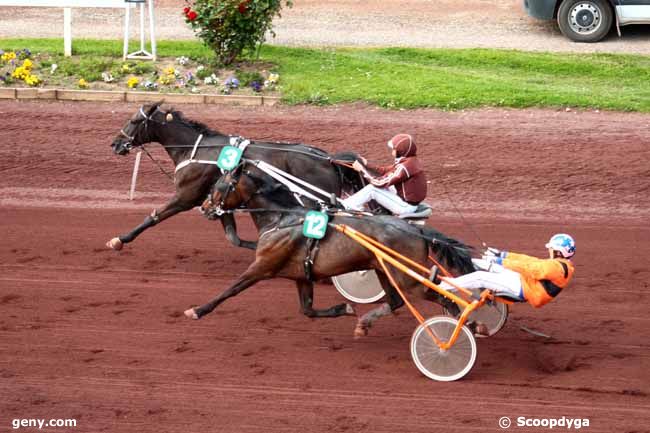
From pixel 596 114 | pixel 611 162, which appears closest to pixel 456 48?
pixel 596 114

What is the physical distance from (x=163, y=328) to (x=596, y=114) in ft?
27.9

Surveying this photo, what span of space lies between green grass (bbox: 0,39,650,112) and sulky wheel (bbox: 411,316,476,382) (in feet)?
26.0

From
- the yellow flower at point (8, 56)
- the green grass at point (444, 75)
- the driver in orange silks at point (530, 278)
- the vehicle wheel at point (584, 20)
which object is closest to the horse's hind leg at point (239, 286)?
the driver in orange silks at point (530, 278)

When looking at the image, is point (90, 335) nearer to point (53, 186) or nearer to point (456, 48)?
point (53, 186)

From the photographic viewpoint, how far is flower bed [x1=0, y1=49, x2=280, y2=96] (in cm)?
1617

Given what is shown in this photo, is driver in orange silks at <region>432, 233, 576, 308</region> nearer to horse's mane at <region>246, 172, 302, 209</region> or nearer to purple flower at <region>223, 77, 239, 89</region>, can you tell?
horse's mane at <region>246, 172, 302, 209</region>

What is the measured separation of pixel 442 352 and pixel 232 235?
285 cm

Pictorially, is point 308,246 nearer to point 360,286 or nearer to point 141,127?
point 360,286

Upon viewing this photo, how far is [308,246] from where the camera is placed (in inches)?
333

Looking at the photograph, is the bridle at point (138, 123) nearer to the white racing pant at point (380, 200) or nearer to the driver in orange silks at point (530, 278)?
the white racing pant at point (380, 200)

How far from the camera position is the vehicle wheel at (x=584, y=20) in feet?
59.5

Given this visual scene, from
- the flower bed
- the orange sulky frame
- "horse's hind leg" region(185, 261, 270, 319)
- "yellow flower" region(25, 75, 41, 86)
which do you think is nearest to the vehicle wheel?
the flower bed

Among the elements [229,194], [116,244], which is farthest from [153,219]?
[229,194]

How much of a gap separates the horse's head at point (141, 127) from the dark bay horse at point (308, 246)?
6.36 ft
